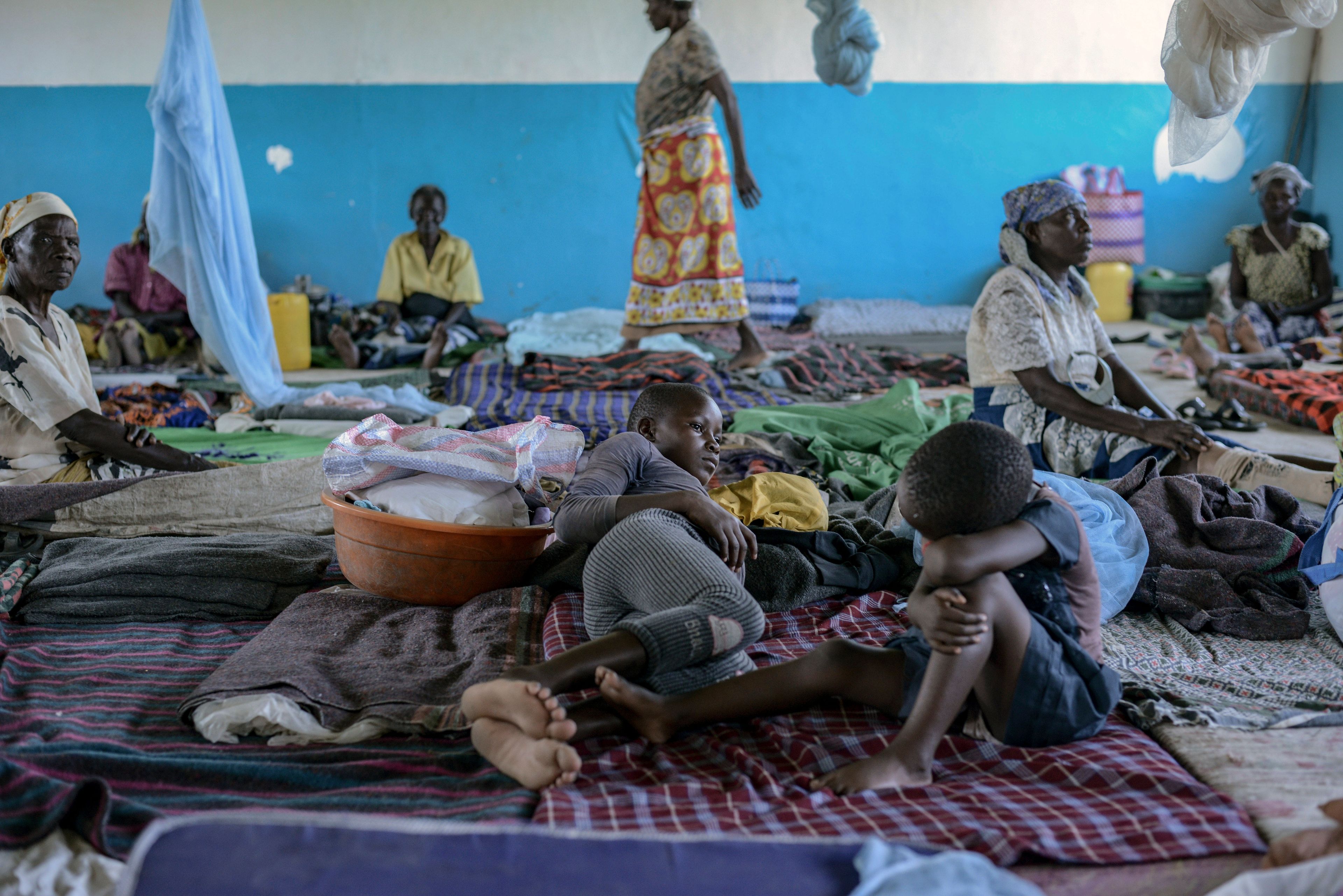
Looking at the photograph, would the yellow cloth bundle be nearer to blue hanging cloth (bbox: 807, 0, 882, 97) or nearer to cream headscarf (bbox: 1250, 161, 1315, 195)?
blue hanging cloth (bbox: 807, 0, 882, 97)

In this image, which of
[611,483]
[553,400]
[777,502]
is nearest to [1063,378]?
[777,502]

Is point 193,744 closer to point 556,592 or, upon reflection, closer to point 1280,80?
point 556,592

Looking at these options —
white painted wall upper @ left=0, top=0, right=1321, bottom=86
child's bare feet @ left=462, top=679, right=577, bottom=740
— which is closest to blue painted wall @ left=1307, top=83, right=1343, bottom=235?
white painted wall upper @ left=0, top=0, right=1321, bottom=86

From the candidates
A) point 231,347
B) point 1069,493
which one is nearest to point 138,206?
point 231,347

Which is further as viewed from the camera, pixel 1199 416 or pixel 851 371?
pixel 851 371

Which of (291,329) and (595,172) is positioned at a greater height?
(595,172)

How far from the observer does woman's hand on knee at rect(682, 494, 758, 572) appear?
208cm

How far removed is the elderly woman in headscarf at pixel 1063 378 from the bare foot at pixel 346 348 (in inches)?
171

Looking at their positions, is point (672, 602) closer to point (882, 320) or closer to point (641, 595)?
point (641, 595)

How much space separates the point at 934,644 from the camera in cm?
161

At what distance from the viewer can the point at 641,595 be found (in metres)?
1.95

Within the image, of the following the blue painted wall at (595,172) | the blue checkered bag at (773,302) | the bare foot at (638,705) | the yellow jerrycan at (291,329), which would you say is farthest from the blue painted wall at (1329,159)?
the bare foot at (638,705)

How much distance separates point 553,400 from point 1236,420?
3.01 meters

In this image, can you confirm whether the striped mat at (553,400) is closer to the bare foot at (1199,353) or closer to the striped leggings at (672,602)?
the striped leggings at (672,602)
